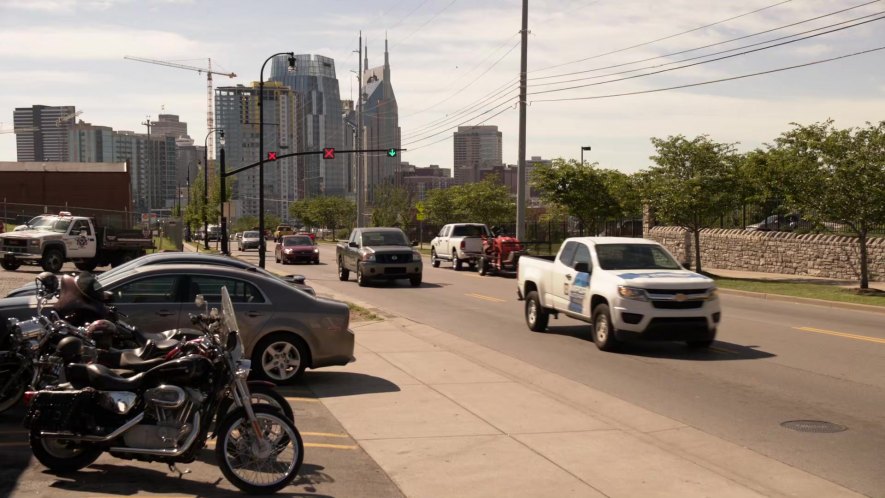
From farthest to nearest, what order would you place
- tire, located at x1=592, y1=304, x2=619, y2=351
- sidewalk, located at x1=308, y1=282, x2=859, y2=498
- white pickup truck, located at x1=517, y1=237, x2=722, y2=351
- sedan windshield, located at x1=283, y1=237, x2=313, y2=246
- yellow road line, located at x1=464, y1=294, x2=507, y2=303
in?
1. sedan windshield, located at x1=283, y1=237, x2=313, y2=246
2. yellow road line, located at x1=464, y1=294, x2=507, y2=303
3. tire, located at x1=592, y1=304, x2=619, y2=351
4. white pickup truck, located at x1=517, y1=237, x2=722, y2=351
5. sidewalk, located at x1=308, y1=282, x2=859, y2=498

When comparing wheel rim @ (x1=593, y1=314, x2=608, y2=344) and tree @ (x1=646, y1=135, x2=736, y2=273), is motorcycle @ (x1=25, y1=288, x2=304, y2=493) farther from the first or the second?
tree @ (x1=646, y1=135, x2=736, y2=273)

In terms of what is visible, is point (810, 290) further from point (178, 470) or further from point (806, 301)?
point (178, 470)

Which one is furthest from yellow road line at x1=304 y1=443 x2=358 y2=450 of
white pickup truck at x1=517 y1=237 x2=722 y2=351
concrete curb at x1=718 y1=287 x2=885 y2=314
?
concrete curb at x1=718 y1=287 x2=885 y2=314

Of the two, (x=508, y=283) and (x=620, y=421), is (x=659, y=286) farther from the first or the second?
(x=508, y=283)

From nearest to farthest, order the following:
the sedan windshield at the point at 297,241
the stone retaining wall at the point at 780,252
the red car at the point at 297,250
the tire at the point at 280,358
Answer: the tire at the point at 280,358 → the stone retaining wall at the point at 780,252 → the red car at the point at 297,250 → the sedan windshield at the point at 297,241

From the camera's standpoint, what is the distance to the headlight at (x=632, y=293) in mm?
13602

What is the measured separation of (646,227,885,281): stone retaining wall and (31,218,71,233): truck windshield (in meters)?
25.5

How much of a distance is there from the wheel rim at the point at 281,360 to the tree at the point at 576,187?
100 ft

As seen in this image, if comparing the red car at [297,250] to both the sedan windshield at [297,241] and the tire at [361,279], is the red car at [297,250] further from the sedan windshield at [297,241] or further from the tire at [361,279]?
the tire at [361,279]

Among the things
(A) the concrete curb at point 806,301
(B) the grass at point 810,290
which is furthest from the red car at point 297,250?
(A) the concrete curb at point 806,301

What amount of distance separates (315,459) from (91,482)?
69.0 inches

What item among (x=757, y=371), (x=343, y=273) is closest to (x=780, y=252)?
(x=343, y=273)

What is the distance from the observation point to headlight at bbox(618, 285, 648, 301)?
1360cm

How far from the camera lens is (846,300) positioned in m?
22.9
